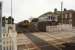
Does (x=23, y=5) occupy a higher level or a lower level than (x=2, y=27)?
higher

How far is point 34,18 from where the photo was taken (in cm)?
191

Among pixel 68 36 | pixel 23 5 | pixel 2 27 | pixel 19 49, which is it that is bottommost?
pixel 19 49

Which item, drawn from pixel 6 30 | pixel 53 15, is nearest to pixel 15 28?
pixel 6 30

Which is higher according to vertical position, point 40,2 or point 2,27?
point 40,2

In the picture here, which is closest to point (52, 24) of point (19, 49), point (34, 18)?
point (34, 18)

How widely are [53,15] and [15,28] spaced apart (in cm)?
50

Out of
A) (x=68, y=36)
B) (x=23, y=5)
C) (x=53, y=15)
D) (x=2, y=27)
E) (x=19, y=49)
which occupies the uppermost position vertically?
(x=23, y=5)

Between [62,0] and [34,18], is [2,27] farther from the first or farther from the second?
[62,0]

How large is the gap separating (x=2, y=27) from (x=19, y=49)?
1.10 feet

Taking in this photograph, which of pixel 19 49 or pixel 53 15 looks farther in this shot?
pixel 53 15

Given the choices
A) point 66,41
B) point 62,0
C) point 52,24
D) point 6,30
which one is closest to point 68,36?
point 66,41

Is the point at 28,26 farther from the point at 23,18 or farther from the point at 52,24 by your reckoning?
the point at 52,24

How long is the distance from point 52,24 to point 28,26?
0.31 m

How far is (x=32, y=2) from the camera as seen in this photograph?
1.86 m
